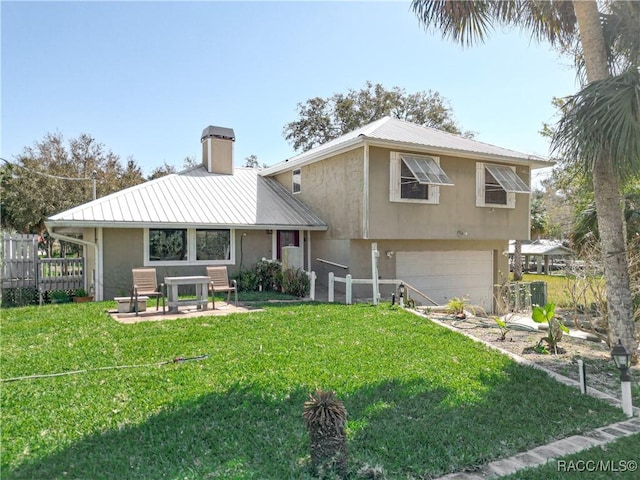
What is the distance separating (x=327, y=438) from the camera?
3775 mm

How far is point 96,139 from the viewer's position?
27.1 metres

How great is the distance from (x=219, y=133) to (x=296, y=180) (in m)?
4.04

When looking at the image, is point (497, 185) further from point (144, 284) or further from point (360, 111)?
point (360, 111)

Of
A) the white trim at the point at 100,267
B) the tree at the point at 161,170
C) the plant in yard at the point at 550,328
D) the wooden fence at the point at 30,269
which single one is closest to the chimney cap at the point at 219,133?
the white trim at the point at 100,267

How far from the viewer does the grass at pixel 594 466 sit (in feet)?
12.7

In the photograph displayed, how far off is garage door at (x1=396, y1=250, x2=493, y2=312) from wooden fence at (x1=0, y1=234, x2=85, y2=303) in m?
11.9

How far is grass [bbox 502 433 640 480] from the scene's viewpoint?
388cm

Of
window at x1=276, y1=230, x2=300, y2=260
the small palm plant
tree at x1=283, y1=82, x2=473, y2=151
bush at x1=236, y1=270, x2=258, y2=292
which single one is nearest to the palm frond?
the small palm plant

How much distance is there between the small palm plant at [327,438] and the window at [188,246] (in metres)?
11.4

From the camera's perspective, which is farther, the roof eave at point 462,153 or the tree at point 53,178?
the tree at point 53,178

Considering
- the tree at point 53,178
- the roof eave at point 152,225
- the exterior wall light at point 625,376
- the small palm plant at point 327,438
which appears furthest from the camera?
the tree at point 53,178

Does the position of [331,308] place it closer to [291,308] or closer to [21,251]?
[291,308]

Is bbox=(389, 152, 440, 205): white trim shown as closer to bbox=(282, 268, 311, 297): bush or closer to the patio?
bbox=(282, 268, 311, 297): bush

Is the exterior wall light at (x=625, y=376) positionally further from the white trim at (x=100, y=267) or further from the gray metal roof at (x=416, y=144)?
the white trim at (x=100, y=267)
